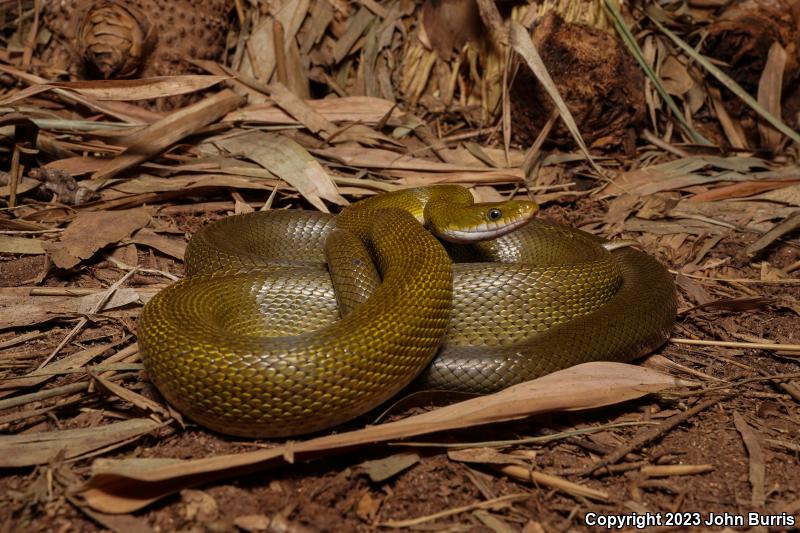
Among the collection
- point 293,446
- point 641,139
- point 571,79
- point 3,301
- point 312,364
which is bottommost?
point 3,301

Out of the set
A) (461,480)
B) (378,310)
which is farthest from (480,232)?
(461,480)

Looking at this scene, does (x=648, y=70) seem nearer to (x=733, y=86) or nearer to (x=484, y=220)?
(x=733, y=86)

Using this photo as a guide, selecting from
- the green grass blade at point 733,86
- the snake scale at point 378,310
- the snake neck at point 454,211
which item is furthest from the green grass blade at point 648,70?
the snake neck at point 454,211

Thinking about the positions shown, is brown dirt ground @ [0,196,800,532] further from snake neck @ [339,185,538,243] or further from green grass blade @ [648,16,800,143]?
green grass blade @ [648,16,800,143]

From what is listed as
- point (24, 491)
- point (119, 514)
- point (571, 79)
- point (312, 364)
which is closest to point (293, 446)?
point (312, 364)

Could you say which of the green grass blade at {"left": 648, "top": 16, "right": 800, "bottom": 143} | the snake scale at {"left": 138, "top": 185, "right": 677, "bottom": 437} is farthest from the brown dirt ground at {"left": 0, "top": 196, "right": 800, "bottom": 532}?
the green grass blade at {"left": 648, "top": 16, "right": 800, "bottom": 143}

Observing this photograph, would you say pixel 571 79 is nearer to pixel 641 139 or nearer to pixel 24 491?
pixel 641 139
